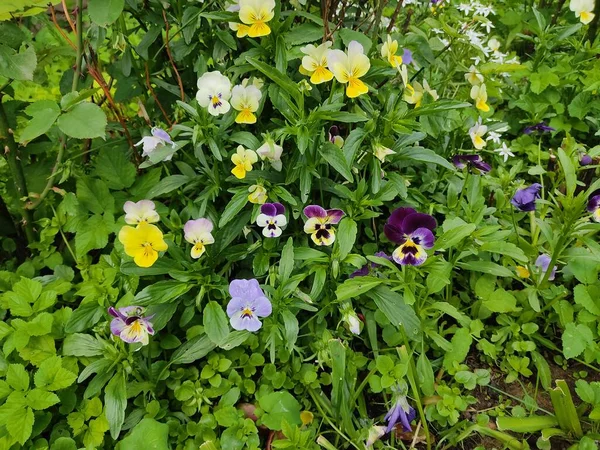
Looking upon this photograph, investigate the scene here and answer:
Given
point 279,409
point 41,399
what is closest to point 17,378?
point 41,399

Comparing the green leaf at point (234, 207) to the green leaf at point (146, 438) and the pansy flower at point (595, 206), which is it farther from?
the pansy flower at point (595, 206)

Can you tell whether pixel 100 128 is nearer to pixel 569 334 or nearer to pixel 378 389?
pixel 378 389

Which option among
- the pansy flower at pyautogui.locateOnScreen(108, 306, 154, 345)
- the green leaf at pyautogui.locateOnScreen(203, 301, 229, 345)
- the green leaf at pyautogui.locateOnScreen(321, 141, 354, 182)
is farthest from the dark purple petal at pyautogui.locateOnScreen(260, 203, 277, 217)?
the pansy flower at pyautogui.locateOnScreen(108, 306, 154, 345)

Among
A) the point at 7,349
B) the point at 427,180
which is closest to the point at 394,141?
the point at 427,180

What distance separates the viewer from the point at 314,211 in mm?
1491

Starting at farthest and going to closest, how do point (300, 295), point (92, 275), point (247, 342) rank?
point (92, 275) → point (247, 342) → point (300, 295)

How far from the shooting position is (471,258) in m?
1.82

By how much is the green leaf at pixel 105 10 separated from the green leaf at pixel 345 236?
825mm

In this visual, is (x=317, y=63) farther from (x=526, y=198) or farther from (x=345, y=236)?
(x=526, y=198)

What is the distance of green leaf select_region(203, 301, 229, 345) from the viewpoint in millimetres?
1464

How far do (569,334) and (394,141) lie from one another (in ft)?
2.60

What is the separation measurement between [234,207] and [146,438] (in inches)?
26.4

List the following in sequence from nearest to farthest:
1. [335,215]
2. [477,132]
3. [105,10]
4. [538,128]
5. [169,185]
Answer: [105,10] → [335,215] → [169,185] → [477,132] → [538,128]

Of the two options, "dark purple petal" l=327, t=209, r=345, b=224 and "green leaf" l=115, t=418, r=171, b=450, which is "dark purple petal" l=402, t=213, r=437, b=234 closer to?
"dark purple petal" l=327, t=209, r=345, b=224
